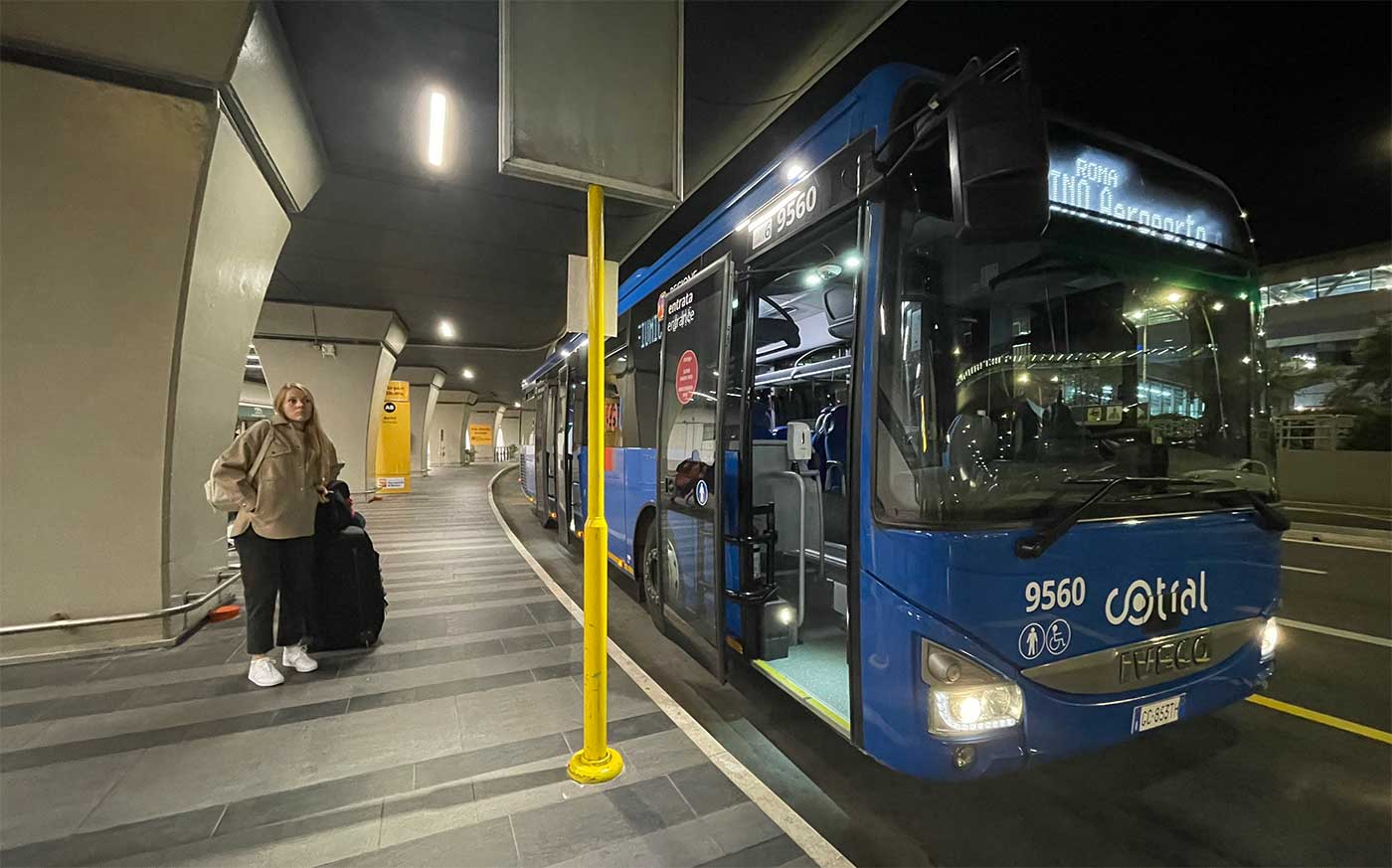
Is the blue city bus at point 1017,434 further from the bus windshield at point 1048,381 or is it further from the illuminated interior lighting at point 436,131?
A: the illuminated interior lighting at point 436,131

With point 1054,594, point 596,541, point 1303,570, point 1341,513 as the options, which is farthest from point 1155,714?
point 1341,513

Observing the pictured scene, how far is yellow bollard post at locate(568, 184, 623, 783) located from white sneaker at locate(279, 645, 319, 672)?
2509mm

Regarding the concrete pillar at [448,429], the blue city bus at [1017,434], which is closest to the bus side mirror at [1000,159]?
the blue city bus at [1017,434]

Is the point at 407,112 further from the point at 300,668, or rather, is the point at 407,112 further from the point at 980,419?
the point at 980,419

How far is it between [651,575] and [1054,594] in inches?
138

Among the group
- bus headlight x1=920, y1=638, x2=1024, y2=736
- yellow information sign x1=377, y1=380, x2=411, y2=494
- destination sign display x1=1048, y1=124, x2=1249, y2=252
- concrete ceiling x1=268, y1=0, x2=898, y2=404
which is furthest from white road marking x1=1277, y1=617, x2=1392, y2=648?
yellow information sign x1=377, y1=380, x2=411, y2=494

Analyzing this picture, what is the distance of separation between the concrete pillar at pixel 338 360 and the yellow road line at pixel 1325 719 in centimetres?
1687

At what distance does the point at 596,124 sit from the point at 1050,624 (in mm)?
2924

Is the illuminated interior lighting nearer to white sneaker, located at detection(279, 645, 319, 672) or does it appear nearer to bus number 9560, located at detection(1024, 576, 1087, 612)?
white sneaker, located at detection(279, 645, 319, 672)

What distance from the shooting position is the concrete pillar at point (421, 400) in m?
24.0

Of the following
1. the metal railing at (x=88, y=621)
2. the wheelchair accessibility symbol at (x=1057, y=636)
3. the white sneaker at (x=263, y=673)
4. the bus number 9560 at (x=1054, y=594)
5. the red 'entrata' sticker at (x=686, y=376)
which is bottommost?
the white sneaker at (x=263, y=673)

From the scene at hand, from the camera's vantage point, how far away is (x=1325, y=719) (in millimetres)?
3393

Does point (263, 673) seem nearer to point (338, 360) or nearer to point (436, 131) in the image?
point (436, 131)

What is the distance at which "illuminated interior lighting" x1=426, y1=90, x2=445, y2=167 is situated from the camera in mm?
5500
